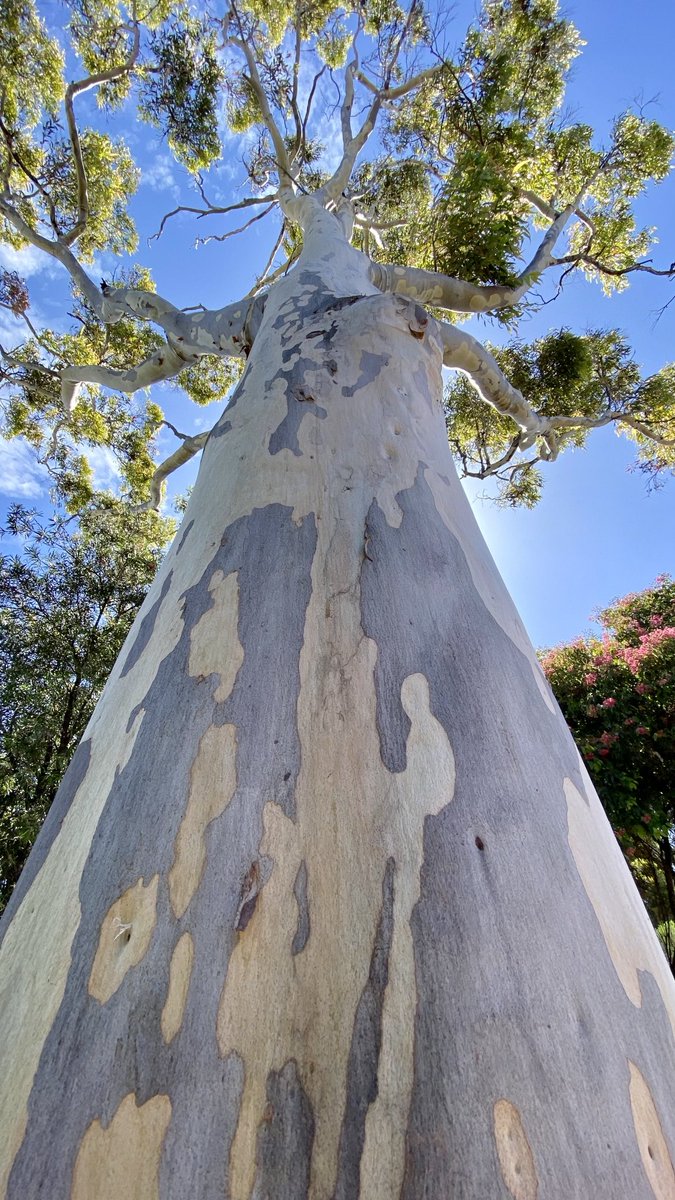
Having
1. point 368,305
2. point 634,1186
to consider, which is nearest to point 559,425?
point 368,305

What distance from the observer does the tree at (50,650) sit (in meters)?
3.58

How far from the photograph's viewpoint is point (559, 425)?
4.89 metres

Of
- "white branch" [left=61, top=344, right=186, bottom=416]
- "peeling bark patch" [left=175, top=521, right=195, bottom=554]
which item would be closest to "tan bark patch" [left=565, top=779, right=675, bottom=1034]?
"peeling bark patch" [left=175, top=521, right=195, bottom=554]

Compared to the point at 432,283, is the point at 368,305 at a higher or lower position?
lower

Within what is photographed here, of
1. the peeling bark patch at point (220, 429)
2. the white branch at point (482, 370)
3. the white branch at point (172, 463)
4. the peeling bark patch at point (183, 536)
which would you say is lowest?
the peeling bark patch at point (183, 536)

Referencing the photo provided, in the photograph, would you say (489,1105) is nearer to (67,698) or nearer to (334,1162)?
(334,1162)

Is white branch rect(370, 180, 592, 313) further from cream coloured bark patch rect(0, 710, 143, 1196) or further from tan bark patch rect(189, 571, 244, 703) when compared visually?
cream coloured bark patch rect(0, 710, 143, 1196)

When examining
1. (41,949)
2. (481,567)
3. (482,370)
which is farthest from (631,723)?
(41,949)

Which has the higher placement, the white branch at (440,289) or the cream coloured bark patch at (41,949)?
the white branch at (440,289)

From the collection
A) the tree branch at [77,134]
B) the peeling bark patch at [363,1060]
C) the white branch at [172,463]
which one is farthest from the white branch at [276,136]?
the peeling bark patch at [363,1060]

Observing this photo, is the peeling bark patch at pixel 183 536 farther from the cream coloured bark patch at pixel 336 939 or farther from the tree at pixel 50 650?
the tree at pixel 50 650

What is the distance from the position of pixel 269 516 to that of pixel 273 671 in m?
0.37

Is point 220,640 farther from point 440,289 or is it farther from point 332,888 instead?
point 440,289

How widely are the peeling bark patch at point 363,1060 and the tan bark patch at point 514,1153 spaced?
0.10m
